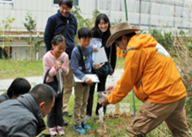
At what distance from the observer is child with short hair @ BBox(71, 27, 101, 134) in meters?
3.98

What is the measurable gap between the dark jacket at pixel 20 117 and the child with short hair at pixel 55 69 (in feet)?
5.22

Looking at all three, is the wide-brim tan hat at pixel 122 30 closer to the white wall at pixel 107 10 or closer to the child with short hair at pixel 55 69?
the child with short hair at pixel 55 69

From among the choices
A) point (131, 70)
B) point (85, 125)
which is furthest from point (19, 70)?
point (131, 70)

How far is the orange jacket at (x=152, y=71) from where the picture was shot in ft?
8.64

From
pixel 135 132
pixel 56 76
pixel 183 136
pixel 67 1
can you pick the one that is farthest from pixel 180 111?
pixel 67 1

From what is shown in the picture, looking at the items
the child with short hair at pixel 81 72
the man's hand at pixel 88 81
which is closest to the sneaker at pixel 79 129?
the child with short hair at pixel 81 72

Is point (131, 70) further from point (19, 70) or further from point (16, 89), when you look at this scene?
point (19, 70)

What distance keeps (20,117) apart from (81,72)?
2.06 meters

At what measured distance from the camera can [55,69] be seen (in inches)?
149

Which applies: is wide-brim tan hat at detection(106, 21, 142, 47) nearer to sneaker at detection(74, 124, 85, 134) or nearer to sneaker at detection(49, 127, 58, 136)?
sneaker at detection(74, 124, 85, 134)

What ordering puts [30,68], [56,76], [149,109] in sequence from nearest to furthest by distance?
1. [149,109]
2. [56,76]
3. [30,68]

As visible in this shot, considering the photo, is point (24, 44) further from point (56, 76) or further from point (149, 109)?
point (149, 109)

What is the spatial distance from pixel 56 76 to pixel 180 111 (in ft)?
6.83

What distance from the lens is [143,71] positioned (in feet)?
8.95
